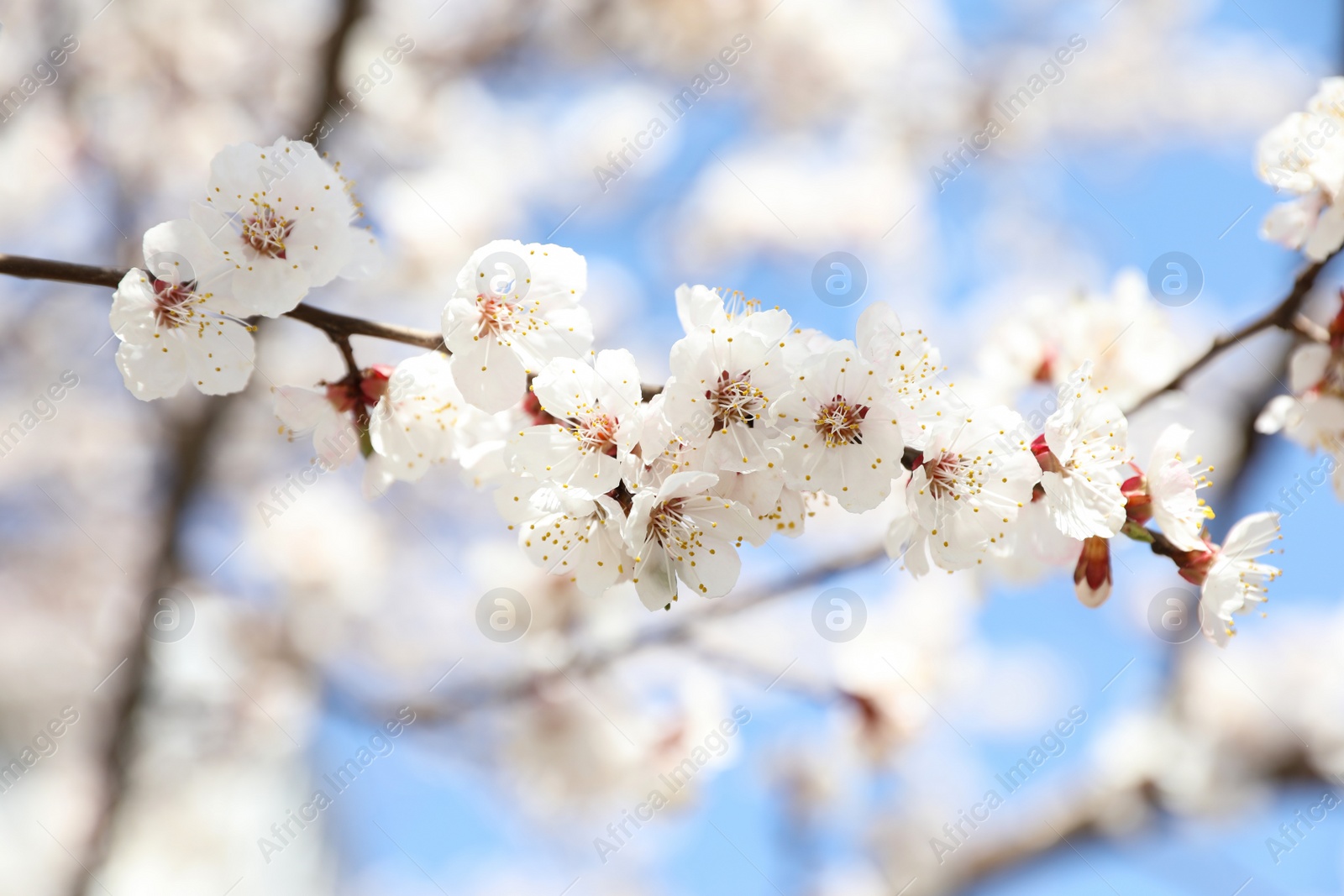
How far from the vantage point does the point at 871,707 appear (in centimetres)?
250

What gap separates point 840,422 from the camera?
95cm

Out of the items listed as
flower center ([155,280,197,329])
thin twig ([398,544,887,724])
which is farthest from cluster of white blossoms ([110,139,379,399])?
thin twig ([398,544,887,724])

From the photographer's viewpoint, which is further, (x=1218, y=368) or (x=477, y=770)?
(x=1218, y=368)

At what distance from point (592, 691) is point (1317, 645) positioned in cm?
454

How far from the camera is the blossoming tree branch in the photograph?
94cm

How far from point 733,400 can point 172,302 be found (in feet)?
2.14

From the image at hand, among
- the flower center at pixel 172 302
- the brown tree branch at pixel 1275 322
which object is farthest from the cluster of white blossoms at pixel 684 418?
the brown tree branch at pixel 1275 322

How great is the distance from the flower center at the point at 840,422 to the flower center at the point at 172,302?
0.72 meters

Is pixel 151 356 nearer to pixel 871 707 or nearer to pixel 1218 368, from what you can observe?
pixel 871 707

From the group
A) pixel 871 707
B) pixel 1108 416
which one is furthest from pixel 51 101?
pixel 1108 416

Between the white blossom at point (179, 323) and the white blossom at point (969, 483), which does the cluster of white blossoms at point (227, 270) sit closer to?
the white blossom at point (179, 323)

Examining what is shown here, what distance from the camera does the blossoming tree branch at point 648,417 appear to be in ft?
3.09

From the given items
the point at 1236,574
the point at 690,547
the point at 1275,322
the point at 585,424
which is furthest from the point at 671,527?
the point at 1275,322

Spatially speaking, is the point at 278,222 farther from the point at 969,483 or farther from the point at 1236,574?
the point at 1236,574
